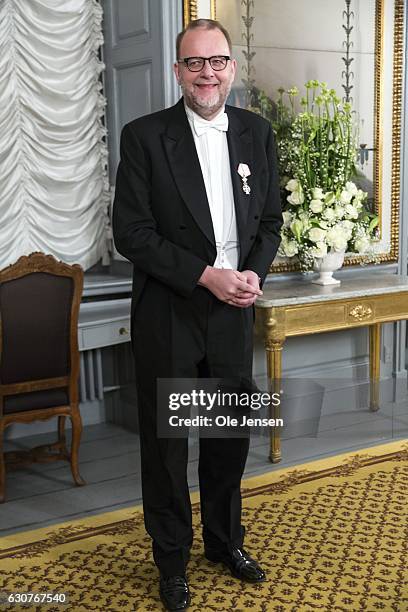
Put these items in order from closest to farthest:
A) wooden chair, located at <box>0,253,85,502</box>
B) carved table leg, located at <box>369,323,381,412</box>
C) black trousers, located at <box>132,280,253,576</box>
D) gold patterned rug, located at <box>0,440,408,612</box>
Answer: black trousers, located at <box>132,280,253,576</box>, gold patterned rug, located at <box>0,440,408,612</box>, wooden chair, located at <box>0,253,85,502</box>, carved table leg, located at <box>369,323,381,412</box>

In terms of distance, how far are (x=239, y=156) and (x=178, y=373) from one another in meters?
0.73

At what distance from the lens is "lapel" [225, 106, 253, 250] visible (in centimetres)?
256

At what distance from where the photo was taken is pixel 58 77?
14.6 feet

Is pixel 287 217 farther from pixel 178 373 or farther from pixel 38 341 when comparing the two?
pixel 178 373

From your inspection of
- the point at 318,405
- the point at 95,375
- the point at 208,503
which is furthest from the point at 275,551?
the point at 95,375

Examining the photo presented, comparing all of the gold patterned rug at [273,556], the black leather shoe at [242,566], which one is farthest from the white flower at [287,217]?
the black leather shoe at [242,566]

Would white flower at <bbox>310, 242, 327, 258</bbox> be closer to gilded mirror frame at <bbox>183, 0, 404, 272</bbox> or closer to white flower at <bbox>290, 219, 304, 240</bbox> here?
white flower at <bbox>290, 219, 304, 240</bbox>

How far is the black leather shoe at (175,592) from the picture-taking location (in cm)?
257

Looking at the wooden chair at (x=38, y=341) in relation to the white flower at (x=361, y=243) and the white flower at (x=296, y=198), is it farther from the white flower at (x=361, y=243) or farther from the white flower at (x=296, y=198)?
the white flower at (x=361, y=243)

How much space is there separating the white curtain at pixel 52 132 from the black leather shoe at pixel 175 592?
7.66 ft

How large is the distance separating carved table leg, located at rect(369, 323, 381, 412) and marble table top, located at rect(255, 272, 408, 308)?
35 centimetres

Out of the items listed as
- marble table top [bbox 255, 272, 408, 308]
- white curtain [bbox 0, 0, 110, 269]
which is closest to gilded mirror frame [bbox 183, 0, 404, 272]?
marble table top [bbox 255, 272, 408, 308]

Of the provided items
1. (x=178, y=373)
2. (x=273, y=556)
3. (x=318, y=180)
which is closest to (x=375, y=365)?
(x=318, y=180)

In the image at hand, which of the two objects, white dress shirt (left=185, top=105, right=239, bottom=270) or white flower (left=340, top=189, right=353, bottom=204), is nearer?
white dress shirt (left=185, top=105, right=239, bottom=270)
